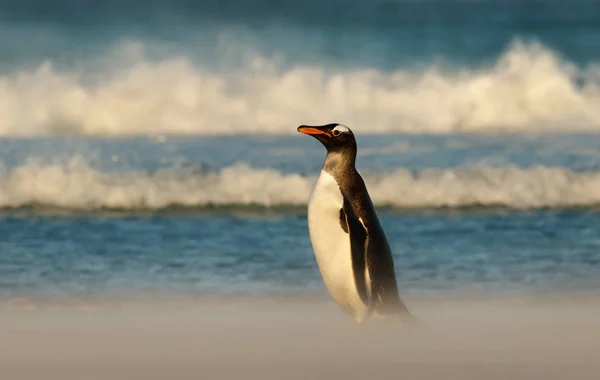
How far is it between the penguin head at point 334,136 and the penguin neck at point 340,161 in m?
0.02

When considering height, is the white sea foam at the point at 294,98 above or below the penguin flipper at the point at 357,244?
above

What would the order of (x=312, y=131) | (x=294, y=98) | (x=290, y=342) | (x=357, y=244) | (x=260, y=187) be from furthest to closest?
1. (x=294, y=98)
2. (x=260, y=187)
3. (x=312, y=131)
4. (x=357, y=244)
5. (x=290, y=342)

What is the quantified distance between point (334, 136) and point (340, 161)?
13 centimetres

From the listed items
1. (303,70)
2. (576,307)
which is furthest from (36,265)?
(303,70)

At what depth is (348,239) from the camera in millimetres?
4949

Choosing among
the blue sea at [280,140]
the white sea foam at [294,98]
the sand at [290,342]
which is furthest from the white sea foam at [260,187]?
the sand at [290,342]

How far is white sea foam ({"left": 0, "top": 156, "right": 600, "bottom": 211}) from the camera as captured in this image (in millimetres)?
10422

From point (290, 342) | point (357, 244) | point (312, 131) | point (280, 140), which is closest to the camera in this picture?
point (290, 342)

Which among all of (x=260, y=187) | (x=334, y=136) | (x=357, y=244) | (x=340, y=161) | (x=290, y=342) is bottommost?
(x=290, y=342)

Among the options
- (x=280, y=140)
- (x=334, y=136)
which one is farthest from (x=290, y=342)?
(x=280, y=140)

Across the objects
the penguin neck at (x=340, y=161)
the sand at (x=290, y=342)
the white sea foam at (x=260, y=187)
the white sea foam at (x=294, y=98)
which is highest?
the white sea foam at (x=294, y=98)

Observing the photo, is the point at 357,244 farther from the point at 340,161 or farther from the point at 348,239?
the point at 340,161

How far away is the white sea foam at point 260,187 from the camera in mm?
10422

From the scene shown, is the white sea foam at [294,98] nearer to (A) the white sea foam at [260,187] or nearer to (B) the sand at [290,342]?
(A) the white sea foam at [260,187]
